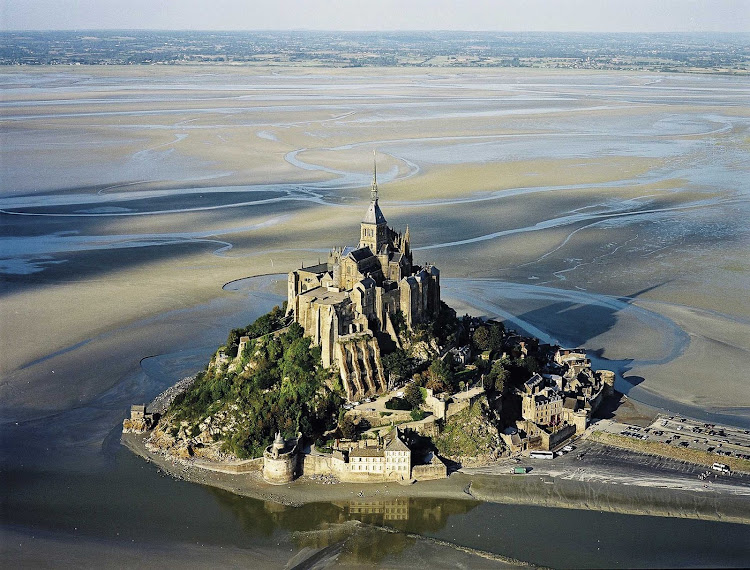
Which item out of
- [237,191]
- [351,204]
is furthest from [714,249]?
[237,191]

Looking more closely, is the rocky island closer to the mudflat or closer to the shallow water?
the shallow water

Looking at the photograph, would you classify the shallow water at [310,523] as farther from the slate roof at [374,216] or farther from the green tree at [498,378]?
the slate roof at [374,216]

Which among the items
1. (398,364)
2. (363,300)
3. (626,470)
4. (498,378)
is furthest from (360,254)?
(626,470)

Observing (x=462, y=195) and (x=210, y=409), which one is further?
(x=462, y=195)

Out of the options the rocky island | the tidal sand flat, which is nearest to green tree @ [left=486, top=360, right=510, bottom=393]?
the rocky island

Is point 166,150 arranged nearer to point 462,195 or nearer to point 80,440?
point 462,195

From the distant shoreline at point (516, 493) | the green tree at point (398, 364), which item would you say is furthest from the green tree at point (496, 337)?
the distant shoreline at point (516, 493)
